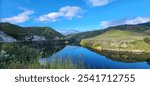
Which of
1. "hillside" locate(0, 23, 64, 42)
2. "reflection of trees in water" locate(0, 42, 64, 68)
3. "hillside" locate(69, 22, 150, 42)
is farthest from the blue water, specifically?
"hillside" locate(0, 23, 64, 42)

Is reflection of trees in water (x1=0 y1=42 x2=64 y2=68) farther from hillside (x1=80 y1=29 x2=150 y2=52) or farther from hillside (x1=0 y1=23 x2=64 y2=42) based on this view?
hillside (x1=80 y1=29 x2=150 y2=52)

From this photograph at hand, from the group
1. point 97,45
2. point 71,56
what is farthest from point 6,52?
point 97,45

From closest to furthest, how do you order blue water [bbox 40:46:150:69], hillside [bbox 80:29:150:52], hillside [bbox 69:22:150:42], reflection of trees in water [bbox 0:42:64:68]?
1. reflection of trees in water [bbox 0:42:64:68]
2. blue water [bbox 40:46:150:69]
3. hillside [bbox 80:29:150:52]
4. hillside [bbox 69:22:150:42]

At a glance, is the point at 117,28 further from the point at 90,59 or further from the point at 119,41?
the point at 90,59

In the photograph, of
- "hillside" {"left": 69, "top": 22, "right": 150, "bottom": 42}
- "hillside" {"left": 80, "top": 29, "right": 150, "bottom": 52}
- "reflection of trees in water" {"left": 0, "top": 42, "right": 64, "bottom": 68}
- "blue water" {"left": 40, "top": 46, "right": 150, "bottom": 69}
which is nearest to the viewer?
"reflection of trees in water" {"left": 0, "top": 42, "right": 64, "bottom": 68}

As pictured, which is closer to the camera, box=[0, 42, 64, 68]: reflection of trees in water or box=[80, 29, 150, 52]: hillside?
box=[0, 42, 64, 68]: reflection of trees in water

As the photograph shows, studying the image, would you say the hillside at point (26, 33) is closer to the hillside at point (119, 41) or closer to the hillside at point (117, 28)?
the hillside at point (117, 28)

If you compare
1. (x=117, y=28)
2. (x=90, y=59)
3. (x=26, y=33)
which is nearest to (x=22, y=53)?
(x=26, y=33)
